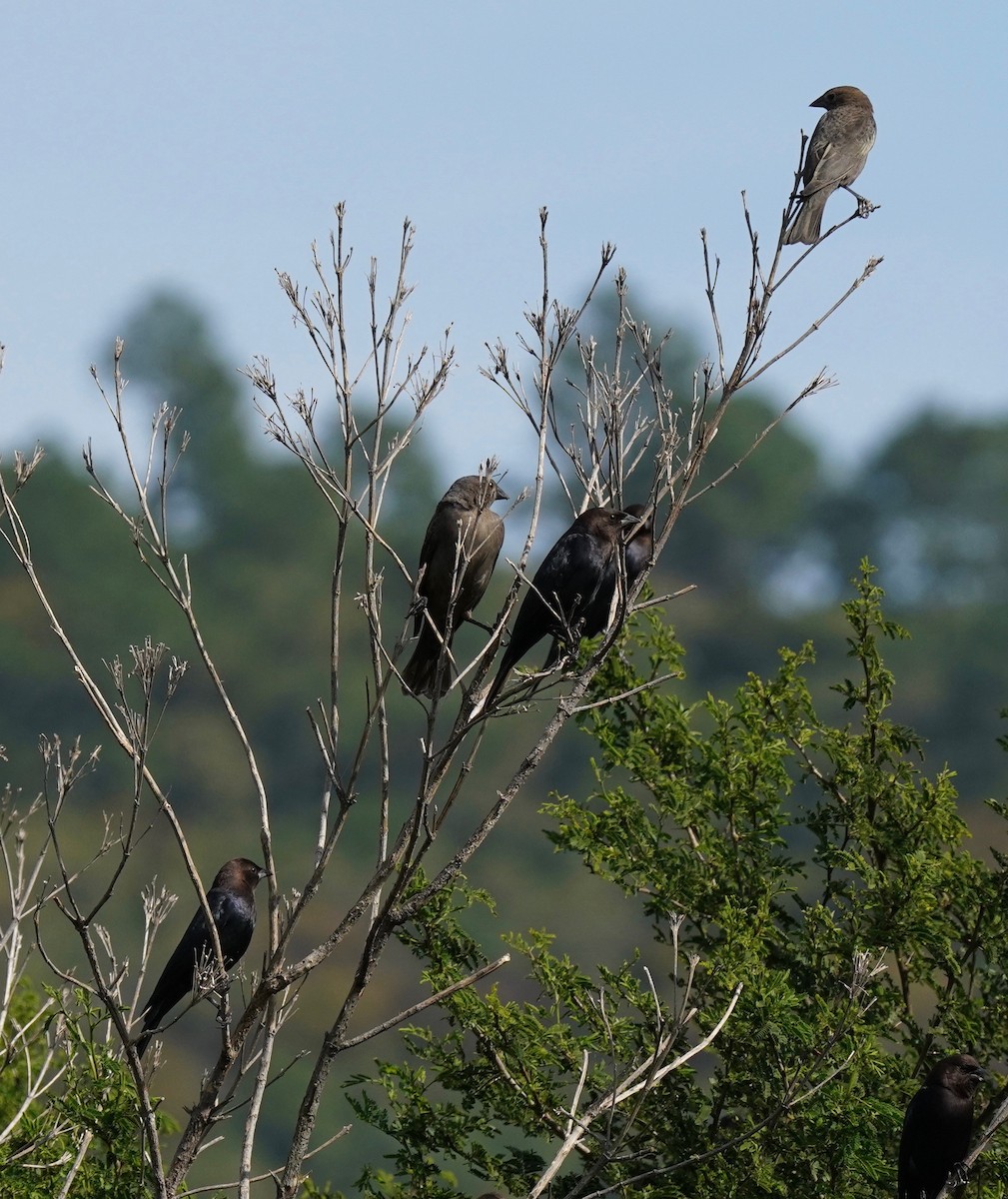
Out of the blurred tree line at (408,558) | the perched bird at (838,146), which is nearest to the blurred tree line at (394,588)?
the blurred tree line at (408,558)

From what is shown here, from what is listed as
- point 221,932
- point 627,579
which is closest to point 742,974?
point 627,579

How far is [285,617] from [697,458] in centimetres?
6359

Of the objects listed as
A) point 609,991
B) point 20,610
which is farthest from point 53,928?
point 609,991

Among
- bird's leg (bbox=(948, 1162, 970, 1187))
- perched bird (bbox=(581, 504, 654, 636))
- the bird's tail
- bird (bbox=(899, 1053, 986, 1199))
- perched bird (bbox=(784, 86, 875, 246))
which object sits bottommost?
bird's leg (bbox=(948, 1162, 970, 1187))

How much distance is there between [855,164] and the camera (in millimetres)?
7020

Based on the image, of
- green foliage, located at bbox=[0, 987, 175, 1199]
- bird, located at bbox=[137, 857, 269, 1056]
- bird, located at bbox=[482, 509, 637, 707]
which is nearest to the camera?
green foliage, located at bbox=[0, 987, 175, 1199]

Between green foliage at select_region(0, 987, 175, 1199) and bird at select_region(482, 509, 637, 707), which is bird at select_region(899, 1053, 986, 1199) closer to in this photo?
bird at select_region(482, 509, 637, 707)

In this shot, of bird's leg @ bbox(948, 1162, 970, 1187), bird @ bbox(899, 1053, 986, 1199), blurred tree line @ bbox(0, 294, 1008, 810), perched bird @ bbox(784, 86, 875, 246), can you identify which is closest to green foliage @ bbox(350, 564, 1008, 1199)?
Answer: bird @ bbox(899, 1053, 986, 1199)

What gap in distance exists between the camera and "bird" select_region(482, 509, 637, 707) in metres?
6.57

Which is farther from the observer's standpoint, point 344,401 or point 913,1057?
point 913,1057

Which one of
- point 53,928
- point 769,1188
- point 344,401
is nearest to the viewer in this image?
point 344,401

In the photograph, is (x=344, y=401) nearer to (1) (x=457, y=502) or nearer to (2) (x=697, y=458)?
(2) (x=697, y=458)

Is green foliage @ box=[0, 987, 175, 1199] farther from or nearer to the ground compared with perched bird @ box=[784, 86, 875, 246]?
nearer to the ground

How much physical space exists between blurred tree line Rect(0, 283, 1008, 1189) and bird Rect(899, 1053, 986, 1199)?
134ft
